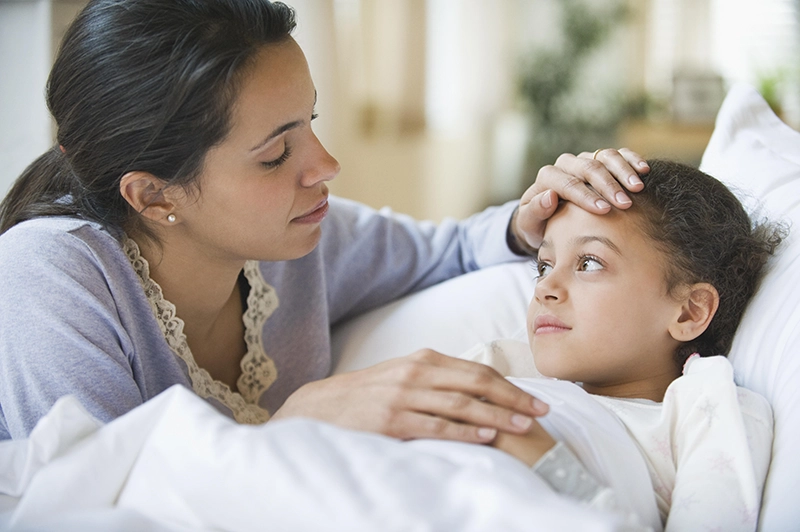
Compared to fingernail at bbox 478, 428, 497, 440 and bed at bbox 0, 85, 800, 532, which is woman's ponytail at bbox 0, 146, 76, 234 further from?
fingernail at bbox 478, 428, 497, 440

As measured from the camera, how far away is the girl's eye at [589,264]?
1.15m

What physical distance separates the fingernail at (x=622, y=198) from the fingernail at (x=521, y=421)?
438 mm

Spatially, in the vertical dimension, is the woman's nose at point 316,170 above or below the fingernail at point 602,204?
above

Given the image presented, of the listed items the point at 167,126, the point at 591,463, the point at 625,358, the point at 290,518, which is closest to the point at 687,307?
the point at 625,358

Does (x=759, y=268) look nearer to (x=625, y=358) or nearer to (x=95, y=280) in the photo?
(x=625, y=358)

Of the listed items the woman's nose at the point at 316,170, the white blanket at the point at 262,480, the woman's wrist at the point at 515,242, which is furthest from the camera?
the woman's wrist at the point at 515,242

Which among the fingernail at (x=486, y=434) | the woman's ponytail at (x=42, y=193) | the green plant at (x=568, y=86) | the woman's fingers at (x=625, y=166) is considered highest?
the woman's fingers at (x=625, y=166)

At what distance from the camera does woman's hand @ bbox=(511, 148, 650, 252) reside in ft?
3.80

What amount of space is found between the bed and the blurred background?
298cm

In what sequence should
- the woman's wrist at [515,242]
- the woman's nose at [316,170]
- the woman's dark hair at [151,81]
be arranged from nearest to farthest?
the woman's dark hair at [151,81]
the woman's nose at [316,170]
the woman's wrist at [515,242]

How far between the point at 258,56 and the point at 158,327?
464 millimetres

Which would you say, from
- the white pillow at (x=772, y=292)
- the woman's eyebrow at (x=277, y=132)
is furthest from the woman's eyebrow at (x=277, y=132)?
the white pillow at (x=772, y=292)

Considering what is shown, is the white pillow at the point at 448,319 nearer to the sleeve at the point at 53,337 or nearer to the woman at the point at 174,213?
the woman at the point at 174,213

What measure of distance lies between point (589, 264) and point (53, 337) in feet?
2.57
